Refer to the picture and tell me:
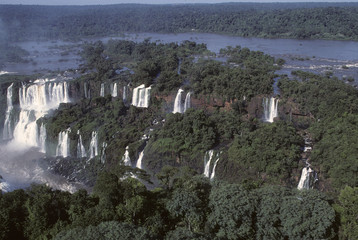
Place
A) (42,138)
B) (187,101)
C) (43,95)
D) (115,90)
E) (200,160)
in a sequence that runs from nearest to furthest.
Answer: (200,160), (187,101), (42,138), (115,90), (43,95)

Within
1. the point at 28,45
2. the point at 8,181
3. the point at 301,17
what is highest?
the point at 301,17

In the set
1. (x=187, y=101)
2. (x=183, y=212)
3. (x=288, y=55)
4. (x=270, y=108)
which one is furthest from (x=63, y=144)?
(x=288, y=55)

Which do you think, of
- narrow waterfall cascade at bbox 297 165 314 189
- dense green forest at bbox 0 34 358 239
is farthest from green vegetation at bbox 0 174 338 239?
narrow waterfall cascade at bbox 297 165 314 189

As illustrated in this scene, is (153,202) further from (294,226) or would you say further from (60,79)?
(60,79)

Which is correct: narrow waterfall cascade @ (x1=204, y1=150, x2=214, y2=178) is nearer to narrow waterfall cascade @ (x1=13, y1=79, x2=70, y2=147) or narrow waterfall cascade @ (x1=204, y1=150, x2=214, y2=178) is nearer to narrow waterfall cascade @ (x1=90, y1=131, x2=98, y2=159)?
narrow waterfall cascade @ (x1=90, y1=131, x2=98, y2=159)

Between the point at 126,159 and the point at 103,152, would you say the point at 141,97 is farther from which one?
the point at 126,159

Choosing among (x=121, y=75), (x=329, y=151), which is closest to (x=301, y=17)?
(x=121, y=75)
